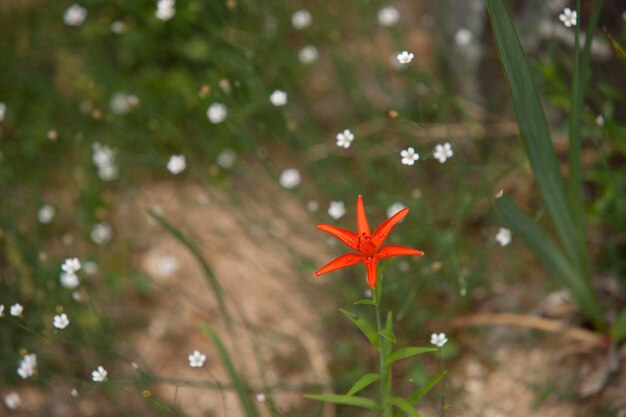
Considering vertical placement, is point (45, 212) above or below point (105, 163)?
below

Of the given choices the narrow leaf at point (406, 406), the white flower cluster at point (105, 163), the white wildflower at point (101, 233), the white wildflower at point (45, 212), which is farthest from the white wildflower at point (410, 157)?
the white wildflower at point (45, 212)

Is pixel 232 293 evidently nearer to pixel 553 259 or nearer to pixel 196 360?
pixel 196 360

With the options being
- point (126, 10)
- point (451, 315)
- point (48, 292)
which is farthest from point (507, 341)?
point (126, 10)

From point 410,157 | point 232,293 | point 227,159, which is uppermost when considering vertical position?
point 410,157

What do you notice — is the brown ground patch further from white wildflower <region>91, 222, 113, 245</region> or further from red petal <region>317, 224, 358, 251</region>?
red petal <region>317, 224, 358, 251</region>

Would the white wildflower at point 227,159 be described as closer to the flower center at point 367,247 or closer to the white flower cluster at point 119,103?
the white flower cluster at point 119,103

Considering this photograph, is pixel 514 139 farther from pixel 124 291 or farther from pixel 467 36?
pixel 124 291

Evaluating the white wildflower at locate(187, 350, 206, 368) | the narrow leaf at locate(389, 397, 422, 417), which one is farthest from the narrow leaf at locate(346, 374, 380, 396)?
the white wildflower at locate(187, 350, 206, 368)

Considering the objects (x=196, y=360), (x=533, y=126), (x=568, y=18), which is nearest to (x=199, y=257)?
(x=196, y=360)
